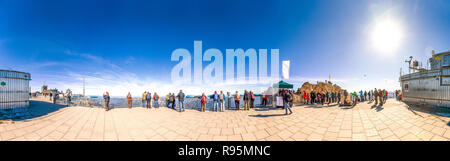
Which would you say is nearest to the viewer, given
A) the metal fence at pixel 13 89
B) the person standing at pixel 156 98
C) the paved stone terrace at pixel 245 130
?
the paved stone terrace at pixel 245 130

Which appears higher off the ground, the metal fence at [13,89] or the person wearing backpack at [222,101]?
the metal fence at [13,89]

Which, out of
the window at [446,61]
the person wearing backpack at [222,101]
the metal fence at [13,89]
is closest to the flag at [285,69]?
the person wearing backpack at [222,101]

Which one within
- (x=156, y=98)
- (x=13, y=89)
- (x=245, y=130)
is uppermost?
(x=13, y=89)

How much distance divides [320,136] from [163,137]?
380cm

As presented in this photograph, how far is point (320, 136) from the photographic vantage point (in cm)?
276

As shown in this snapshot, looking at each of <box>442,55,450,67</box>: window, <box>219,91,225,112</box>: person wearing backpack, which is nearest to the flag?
<box>219,91,225,112</box>: person wearing backpack

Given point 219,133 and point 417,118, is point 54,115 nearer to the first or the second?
point 219,133

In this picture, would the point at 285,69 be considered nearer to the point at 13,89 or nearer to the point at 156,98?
the point at 156,98

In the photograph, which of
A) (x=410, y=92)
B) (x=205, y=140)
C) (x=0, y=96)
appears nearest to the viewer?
(x=205, y=140)

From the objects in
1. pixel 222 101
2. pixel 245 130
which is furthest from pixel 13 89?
pixel 245 130

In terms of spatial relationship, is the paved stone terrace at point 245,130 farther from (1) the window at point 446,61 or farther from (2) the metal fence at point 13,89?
(1) the window at point 446,61

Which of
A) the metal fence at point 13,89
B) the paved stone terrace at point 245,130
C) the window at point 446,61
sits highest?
the window at point 446,61
